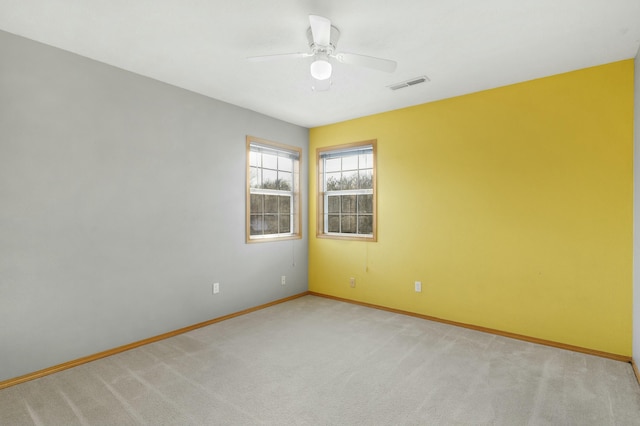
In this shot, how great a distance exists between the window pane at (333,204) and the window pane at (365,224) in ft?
1.37

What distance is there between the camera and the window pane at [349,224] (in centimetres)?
462

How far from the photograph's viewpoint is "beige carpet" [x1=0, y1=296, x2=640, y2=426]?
2.01 m

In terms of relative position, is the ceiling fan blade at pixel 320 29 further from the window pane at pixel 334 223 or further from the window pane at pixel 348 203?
the window pane at pixel 334 223

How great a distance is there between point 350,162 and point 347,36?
2.32 meters

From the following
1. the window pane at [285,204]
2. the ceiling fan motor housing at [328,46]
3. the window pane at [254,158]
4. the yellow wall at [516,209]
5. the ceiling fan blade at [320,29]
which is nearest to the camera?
the ceiling fan blade at [320,29]

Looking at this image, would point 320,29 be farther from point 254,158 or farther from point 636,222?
point 636,222

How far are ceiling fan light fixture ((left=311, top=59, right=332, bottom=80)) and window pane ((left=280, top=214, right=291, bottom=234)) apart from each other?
2.76 meters

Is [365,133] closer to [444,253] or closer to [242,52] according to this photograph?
[444,253]

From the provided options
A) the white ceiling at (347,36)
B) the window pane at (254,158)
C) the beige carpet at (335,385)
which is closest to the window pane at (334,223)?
the window pane at (254,158)

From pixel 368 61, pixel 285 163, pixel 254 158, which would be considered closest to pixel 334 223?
pixel 285 163

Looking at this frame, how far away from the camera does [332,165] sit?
4.83 m

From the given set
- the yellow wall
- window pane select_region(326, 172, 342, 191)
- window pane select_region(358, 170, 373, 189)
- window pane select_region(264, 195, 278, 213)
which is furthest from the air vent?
window pane select_region(264, 195, 278, 213)

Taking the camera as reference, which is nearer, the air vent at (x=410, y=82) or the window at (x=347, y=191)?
the air vent at (x=410, y=82)

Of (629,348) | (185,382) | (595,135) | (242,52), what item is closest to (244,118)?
(242,52)
